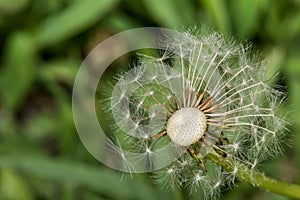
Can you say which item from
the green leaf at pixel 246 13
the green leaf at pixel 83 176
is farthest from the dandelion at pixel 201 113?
the green leaf at pixel 246 13

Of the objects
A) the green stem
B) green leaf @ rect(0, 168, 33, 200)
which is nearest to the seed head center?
the green stem

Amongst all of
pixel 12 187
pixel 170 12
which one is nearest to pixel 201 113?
pixel 170 12

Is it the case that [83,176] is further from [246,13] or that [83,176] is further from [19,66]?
[246,13]

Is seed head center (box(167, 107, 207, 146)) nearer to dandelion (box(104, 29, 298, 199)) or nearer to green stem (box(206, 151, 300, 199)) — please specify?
dandelion (box(104, 29, 298, 199))

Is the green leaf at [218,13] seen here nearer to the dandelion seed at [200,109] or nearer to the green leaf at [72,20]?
the green leaf at [72,20]

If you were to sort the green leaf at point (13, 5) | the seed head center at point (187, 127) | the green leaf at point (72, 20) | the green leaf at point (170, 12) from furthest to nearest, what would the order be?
the green leaf at point (13, 5) < the green leaf at point (72, 20) < the green leaf at point (170, 12) < the seed head center at point (187, 127)

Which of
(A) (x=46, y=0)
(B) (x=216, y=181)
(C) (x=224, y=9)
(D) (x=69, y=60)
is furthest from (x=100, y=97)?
(B) (x=216, y=181)

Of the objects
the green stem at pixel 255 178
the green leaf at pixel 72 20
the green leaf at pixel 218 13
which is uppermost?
the green leaf at pixel 72 20
